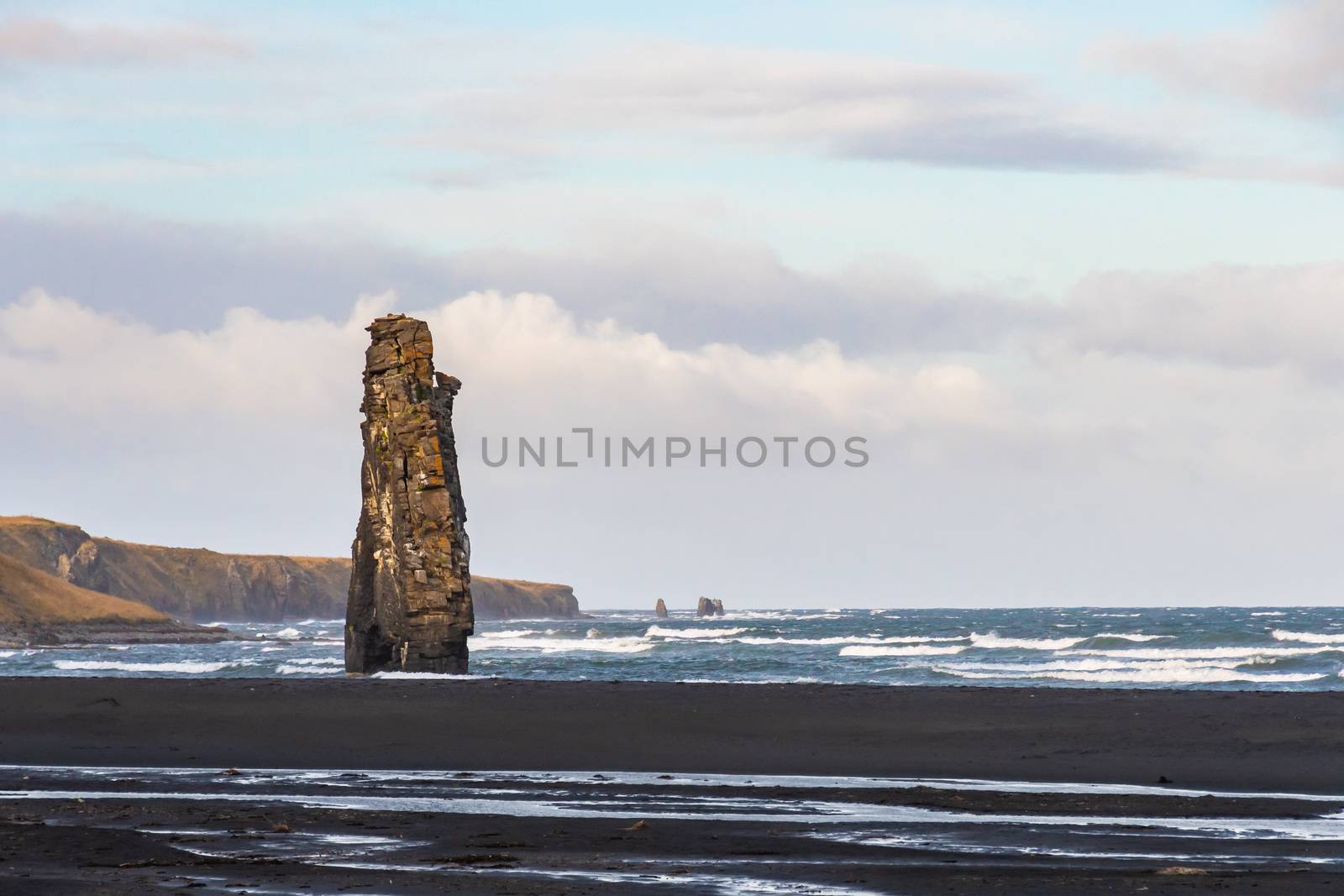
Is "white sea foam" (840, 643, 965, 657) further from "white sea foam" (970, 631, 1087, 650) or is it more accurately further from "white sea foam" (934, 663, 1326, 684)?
"white sea foam" (934, 663, 1326, 684)

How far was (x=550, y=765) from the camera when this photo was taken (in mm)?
18641

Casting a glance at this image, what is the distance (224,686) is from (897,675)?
22.5 meters

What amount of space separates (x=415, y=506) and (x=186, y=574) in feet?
419

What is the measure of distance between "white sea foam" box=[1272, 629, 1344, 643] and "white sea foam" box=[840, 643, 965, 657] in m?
14.3

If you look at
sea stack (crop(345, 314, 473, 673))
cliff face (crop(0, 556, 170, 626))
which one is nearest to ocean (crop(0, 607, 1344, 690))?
sea stack (crop(345, 314, 473, 673))

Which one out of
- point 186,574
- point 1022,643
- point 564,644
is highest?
point 186,574

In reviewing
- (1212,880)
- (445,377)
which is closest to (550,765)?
(1212,880)

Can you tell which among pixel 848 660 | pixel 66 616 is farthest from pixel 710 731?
pixel 66 616

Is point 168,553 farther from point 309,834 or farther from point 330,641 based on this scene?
point 309,834

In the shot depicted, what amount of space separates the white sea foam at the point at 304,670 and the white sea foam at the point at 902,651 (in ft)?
73.1

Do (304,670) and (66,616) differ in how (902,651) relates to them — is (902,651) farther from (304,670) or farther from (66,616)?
(66,616)

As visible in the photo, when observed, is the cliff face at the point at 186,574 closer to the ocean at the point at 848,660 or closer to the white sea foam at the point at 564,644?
the ocean at the point at 848,660

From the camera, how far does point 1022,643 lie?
2650 inches

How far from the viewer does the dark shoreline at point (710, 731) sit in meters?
18.5
